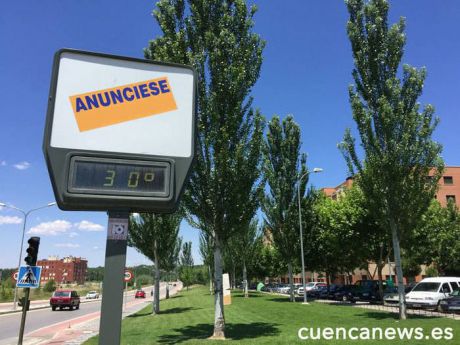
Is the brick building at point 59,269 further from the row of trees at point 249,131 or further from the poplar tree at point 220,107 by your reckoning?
the poplar tree at point 220,107

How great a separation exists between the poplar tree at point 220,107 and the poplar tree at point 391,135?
22.6 ft

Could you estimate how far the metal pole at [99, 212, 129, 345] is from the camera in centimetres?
295

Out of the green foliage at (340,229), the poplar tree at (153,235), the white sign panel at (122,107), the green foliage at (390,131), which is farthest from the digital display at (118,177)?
the green foliage at (340,229)

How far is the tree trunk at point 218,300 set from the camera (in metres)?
13.4

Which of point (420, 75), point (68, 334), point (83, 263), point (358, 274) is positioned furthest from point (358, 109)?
point (83, 263)

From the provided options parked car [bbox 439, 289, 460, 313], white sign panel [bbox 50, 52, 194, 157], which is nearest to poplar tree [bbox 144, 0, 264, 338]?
white sign panel [bbox 50, 52, 194, 157]

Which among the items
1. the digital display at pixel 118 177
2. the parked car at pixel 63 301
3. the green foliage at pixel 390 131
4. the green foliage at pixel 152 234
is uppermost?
the green foliage at pixel 390 131

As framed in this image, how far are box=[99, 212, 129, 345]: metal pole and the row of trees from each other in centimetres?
950

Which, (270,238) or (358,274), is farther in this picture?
(358,274)

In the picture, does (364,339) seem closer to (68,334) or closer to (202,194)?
(202,194)

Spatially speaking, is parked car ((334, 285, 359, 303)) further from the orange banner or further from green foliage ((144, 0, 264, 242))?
the orange banner

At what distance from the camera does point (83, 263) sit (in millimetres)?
171875

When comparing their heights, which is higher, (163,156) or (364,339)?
(163,156)

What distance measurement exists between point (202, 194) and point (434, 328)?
920 centimetres
